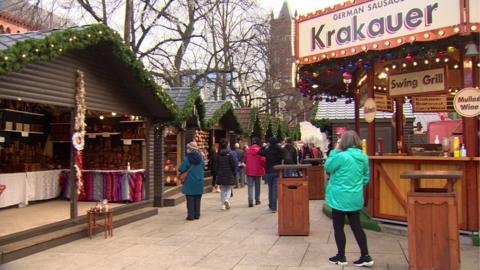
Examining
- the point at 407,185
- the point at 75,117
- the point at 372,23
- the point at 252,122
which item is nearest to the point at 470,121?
the point at 407,185

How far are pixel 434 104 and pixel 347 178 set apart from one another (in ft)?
25.5

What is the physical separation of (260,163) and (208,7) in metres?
16.3

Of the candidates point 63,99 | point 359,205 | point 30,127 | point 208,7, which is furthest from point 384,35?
point 208,7

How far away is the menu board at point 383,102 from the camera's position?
10031mm

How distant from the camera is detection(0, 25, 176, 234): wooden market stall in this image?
730 centimetres

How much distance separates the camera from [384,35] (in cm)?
764

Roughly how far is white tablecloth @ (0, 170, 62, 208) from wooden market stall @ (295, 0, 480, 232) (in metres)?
6.21

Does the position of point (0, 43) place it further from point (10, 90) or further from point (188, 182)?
point (188, 182)

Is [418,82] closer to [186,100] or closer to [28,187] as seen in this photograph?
[186,100]

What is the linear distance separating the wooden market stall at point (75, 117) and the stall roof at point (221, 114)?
422 cm

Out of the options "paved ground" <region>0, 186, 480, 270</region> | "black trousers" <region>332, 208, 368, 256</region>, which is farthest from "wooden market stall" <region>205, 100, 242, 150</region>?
"black trousers" <region>332, 208, 368, 256</region>

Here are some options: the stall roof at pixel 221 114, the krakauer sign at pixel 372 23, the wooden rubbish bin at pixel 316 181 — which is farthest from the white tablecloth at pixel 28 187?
the wooden rubbish bin at pixel 316 181

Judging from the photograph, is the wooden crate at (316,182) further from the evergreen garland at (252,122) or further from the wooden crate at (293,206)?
the evergreen garland at (252,122)

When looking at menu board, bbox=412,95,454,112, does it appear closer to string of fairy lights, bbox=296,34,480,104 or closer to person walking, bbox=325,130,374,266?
string of fairy lights, bbox=296,34,480,104
